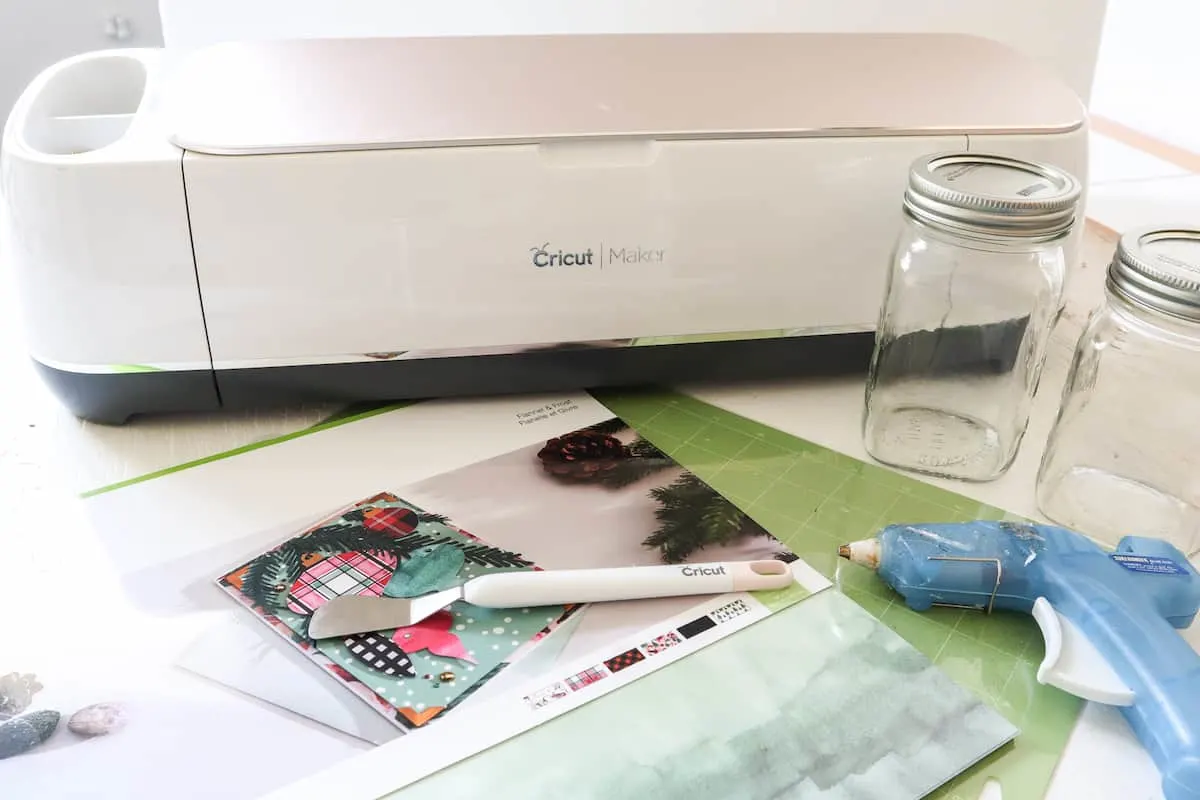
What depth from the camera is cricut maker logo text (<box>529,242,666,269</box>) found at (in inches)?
22.3

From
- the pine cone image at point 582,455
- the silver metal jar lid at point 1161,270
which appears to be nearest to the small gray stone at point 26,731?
A: the pine cone image at point 582,455

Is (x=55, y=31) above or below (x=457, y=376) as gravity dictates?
above

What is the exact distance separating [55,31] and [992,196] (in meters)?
1.26

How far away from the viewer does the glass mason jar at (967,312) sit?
51 centimetres

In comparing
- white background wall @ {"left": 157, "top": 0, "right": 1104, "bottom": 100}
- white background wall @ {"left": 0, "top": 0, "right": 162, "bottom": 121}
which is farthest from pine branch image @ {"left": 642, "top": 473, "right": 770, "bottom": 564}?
white background wall @ {"left": 0, "top": 0, "right": 162, "bottom": 121}

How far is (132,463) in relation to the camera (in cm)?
56

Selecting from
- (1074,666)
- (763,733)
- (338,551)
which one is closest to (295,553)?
(338,551)

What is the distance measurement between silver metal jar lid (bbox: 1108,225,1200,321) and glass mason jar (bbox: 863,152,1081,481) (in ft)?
0.12

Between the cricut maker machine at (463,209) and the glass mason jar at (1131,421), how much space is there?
0.12 m

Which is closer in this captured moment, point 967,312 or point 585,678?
point 585,678

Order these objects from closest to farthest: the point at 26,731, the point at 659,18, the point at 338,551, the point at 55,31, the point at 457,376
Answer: the point at 26,731 → the point at 338,551 → the point at 457,376 → the point at 659,18 → the point at 55,31

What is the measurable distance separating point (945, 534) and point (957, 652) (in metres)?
0.06

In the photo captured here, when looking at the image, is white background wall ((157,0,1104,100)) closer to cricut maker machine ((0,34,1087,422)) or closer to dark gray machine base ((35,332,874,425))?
cricut maker machine ((0,34,1087,422))

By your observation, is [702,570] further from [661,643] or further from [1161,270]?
[1161,270]
